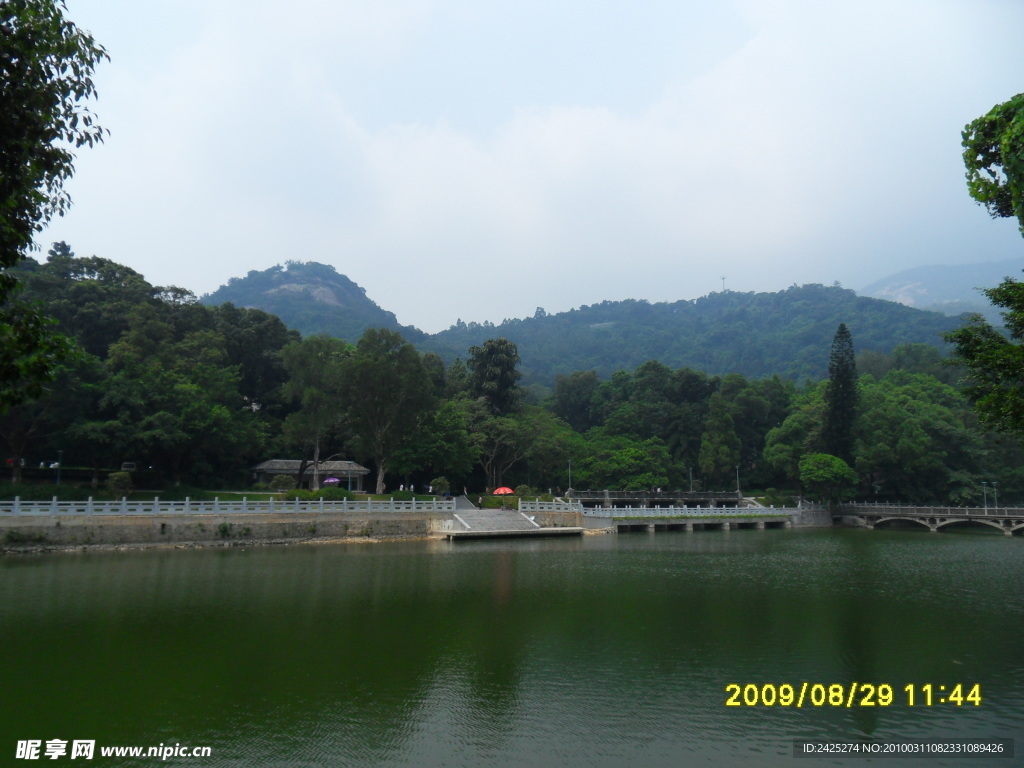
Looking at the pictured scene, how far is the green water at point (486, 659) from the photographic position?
27.8 ft

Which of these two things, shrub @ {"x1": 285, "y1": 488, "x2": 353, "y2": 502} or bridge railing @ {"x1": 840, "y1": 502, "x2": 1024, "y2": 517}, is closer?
shrub @ {"x1": 285, "y1": 488, "x2": 353, "y2": 502}

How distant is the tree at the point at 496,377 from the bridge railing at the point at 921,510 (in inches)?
1234

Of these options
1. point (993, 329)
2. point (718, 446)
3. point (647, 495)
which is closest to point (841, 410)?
point (718, 446)

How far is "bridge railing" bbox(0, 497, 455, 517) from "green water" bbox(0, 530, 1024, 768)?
6.16 meters

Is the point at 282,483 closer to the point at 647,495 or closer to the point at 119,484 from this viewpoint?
the point at 119,484

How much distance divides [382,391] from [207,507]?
14374mm

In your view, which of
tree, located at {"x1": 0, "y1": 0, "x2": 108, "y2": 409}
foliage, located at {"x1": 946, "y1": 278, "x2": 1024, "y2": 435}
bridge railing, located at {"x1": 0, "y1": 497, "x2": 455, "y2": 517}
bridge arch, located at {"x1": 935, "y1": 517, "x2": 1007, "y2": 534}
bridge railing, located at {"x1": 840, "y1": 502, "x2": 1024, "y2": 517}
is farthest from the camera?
bridge railing, located at {"x1": 840, "y1": 502, "x2": 1024, "y2": 517}

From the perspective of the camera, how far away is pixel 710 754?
798 cm

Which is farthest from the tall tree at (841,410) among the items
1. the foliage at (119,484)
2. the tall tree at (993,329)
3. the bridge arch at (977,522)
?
the foliage at (119,484)

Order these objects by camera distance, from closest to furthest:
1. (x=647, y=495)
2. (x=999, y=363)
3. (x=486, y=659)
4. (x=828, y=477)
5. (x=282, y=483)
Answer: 1. (x=486, y=659)
2. (x=999, y=363)
3. (x=282, y=483)
4. (x=828, y=477)
5. (x=647, y=495)

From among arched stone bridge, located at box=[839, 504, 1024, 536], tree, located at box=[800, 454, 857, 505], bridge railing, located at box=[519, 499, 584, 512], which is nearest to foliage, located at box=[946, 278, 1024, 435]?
bridge railing, located at box=[519, 499, 584, 512]
